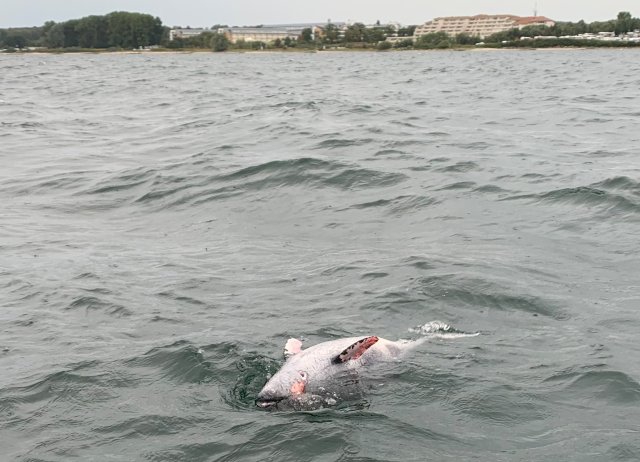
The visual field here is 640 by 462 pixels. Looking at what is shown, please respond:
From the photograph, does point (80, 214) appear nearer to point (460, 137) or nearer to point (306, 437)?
point (306, 437)

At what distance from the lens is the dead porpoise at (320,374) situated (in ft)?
26.2

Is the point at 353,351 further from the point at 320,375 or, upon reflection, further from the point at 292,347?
the point at 292,347

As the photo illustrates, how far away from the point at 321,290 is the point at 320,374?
325 cm

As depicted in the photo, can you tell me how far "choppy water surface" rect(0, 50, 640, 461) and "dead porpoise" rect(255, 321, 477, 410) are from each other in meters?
0.18

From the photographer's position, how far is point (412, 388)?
8445 millimetres

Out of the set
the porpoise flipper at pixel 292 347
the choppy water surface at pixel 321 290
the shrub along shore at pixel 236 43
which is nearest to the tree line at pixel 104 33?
the shrub along shore at pixel 236 43

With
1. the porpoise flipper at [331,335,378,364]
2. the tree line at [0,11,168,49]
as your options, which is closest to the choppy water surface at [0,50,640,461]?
the porpoise flipper at [331,335,378,364]

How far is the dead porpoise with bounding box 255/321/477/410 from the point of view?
7.98 metres

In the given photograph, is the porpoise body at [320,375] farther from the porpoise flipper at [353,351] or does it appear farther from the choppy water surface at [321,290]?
the choppy water surface at [321,290]

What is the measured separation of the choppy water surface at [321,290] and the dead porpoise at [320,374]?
0.58 feet

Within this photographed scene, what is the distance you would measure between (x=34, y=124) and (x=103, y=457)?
27240 mm

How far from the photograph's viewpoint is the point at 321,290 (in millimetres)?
11406

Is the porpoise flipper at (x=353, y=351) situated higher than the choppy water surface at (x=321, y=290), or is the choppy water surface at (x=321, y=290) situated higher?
the porpoise flipper at (x=353, y=351)

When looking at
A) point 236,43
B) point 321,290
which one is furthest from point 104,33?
point 321,290
